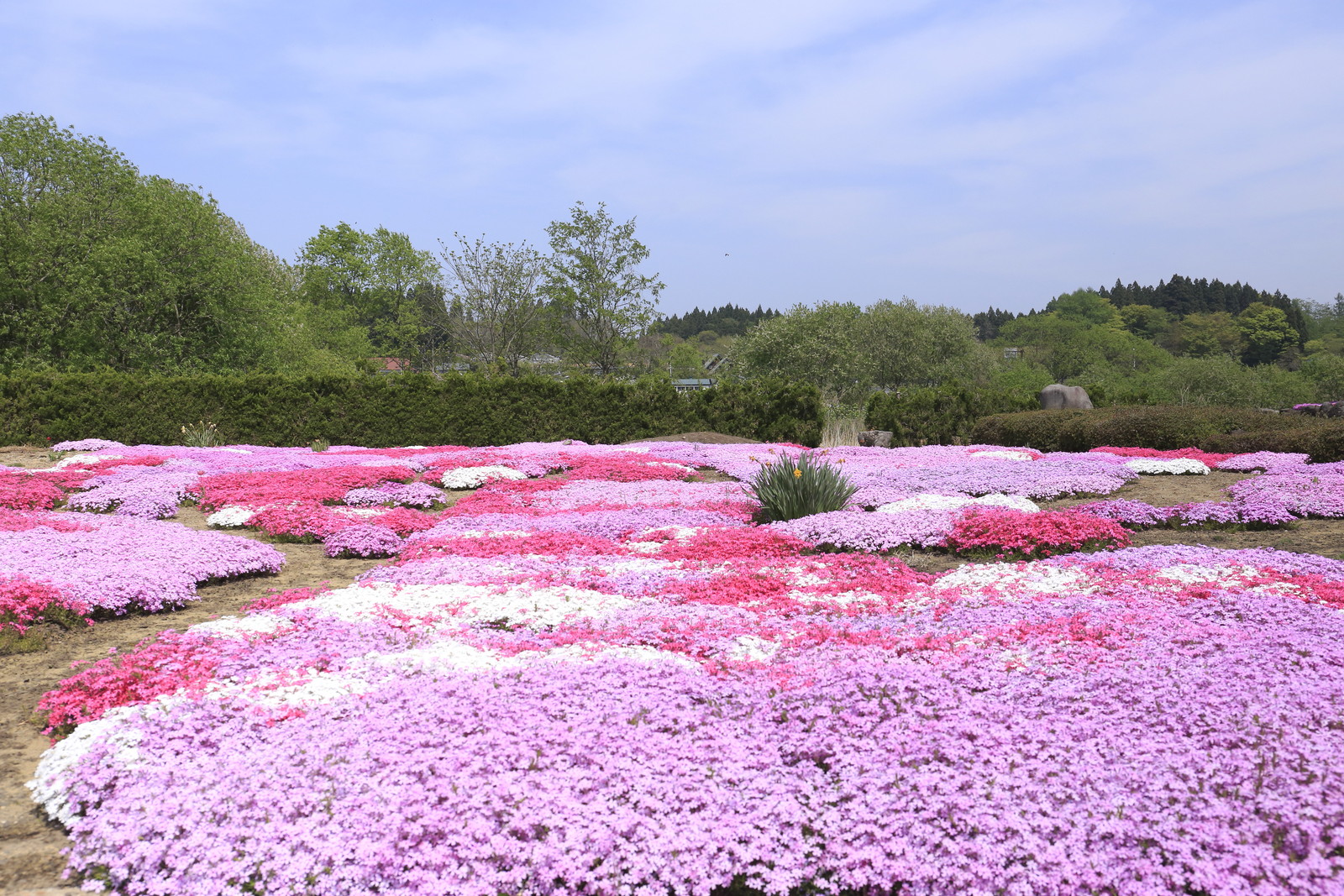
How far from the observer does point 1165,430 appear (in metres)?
19.6

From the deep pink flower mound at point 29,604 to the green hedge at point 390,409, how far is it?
63.2 feet

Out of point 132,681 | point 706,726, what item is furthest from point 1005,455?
point 132,681

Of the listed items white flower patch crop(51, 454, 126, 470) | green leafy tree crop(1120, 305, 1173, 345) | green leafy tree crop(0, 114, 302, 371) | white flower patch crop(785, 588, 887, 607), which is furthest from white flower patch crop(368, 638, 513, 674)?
green leafy tree crop(1120, 305, 1173, 345)

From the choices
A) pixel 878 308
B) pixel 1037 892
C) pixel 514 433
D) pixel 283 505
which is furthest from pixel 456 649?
pixel 878 308

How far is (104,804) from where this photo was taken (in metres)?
3.60

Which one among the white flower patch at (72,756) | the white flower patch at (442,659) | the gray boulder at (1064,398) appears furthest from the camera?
the gray boulder at (1064,398)

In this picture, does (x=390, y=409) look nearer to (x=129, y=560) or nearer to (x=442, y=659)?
(x=129, y=560)

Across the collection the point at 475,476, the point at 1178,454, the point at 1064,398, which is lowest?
the point at 475,476

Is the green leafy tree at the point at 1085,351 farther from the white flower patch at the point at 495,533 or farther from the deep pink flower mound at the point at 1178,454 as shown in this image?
the white flower patch at the point at 495,533

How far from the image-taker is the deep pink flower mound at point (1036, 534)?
9.16 m

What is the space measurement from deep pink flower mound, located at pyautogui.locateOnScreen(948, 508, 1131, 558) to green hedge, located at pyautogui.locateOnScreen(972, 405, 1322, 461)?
28.6 ft

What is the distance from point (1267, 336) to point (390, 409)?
426 ft

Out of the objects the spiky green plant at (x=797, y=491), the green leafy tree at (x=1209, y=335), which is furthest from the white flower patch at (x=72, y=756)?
the green leafy tree at (x=1209, y=335)

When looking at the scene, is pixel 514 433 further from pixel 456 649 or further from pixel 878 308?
pixel 878 308
